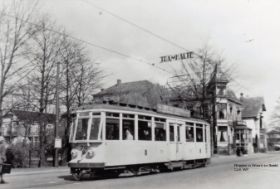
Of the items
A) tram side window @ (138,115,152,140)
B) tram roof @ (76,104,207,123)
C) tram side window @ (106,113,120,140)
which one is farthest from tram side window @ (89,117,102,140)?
tram side window @ (138,115,152,140)

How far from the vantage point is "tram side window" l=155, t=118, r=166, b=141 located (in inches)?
701

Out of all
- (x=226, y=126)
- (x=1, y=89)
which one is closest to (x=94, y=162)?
(x=1, y=89)

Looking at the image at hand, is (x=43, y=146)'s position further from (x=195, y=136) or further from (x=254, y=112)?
(x=254, y=112)

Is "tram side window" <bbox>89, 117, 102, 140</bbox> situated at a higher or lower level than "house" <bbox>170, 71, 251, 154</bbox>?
lower

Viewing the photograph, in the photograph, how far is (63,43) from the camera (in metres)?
29.0

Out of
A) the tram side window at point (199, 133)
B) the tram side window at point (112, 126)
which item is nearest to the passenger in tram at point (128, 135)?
the tram side window at point (112, 126)

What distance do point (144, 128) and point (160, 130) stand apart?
4.81ft

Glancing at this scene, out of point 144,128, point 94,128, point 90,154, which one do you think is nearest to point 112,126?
point 94,128

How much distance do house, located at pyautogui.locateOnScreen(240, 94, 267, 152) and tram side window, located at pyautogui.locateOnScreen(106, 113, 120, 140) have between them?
2028 inches

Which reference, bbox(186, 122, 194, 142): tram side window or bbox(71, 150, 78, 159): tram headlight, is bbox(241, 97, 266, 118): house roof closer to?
bbox(186, 122, 194, 142): tram side window

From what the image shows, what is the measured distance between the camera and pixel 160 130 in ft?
59.5

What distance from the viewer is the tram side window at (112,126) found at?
49.5 ft

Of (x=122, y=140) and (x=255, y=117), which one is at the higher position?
(x=255, y=117)

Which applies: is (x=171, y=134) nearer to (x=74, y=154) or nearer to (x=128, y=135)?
(x=128, y=135)
